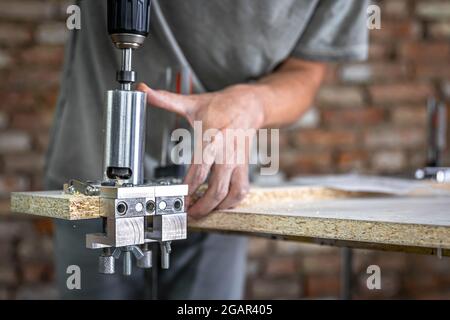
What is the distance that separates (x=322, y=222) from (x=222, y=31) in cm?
36

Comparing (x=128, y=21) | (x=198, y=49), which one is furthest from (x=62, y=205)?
(x=198, y=49)

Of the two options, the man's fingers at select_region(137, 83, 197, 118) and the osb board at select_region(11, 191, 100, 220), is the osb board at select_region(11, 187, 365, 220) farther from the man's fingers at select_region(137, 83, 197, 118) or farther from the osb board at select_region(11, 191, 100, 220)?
the man's fingers at select_region(137, 83, 197, 118)

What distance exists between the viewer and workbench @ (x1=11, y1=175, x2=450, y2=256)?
0.50 meters

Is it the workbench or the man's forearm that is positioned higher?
the man's forearm

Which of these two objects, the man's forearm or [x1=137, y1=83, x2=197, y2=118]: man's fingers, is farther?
the man's forearm

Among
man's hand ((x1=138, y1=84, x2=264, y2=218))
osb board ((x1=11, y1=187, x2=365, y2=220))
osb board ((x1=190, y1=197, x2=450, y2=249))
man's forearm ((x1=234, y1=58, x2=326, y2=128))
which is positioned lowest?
osb board ((x1=190, y1=197, x2=450, y2=249))

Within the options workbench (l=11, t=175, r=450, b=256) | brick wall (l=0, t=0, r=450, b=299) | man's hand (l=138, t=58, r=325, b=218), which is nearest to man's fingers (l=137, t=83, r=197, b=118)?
man's hand (l=138, t=58, r=325, b=218)

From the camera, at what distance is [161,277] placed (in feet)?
3.03

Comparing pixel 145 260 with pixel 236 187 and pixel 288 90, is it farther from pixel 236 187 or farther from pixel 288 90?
pixel 288 90

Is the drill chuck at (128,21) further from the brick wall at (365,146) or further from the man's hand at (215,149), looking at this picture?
the brick wall at (365,146)

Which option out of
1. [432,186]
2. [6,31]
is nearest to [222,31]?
[432,186]

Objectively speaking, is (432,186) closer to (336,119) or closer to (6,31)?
(336,119)

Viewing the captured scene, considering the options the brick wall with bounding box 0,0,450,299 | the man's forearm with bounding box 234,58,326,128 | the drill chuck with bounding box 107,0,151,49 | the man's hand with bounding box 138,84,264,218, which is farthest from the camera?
the brick wall with bounding box 0,0,450,299

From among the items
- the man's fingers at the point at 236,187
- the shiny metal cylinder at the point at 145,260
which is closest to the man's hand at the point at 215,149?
the man's fingers at the point at 236,187
